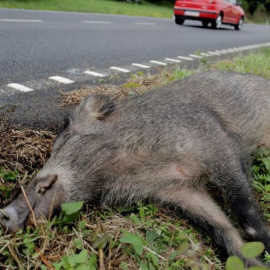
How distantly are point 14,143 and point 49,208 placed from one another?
934 mm

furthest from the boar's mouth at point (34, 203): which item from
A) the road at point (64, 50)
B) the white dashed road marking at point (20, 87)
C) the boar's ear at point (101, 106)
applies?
the road at point (64, 50)

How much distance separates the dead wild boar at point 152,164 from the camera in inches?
118

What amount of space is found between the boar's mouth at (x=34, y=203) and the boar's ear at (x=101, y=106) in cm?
69

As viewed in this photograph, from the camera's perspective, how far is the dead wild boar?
9.80 ft

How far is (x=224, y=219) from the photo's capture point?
3.11 meters

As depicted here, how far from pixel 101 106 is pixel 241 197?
1.26 m

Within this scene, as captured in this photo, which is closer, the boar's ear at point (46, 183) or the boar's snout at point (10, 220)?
the boar's snout at point (10, 220)

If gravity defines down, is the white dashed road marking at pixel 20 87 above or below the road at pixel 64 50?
above

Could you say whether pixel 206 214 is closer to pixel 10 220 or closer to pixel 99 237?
pixel 99 237

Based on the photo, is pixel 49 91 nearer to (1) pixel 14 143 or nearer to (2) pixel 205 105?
(1) pixel 14 143

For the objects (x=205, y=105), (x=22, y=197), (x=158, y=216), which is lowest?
(x=158, y=216)

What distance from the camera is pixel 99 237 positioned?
8.40ft

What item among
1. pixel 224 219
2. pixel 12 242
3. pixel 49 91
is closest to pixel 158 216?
pixel 224 219

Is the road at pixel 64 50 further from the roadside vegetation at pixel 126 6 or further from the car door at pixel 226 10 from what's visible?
→ the car door at pixel 226 10
